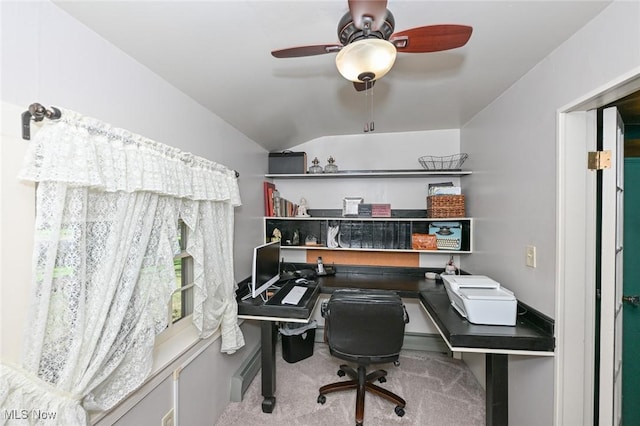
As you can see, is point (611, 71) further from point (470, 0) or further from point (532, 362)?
point (532, 362)

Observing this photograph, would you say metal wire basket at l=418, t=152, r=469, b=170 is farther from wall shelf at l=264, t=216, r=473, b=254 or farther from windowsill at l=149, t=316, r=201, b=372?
windowsill at l=149, t=316, r=201, b=372

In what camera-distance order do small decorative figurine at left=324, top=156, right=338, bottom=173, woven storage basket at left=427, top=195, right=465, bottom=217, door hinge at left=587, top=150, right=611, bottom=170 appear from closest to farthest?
door hinge at left=587, top=150, right=611, bottom=170, woven storage basket at left=427, top=195, right=465, bottom=217, small decorative figurine at left=324, top=156, right=338, bottom=173

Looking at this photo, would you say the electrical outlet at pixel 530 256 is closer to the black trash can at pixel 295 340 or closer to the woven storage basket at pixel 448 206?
the woven storage basket at pixel 448 206

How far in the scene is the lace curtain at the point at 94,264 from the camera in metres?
0.83

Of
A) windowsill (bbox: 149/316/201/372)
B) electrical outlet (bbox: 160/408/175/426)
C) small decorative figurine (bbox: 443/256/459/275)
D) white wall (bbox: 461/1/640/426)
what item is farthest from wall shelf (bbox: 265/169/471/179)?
electrical outlet (bbox: 160/408/175/426)

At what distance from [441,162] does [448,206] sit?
550 millimetres

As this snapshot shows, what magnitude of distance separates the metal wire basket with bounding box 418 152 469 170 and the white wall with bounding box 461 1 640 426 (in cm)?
53

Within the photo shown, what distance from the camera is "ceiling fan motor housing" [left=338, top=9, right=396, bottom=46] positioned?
3.32 ft

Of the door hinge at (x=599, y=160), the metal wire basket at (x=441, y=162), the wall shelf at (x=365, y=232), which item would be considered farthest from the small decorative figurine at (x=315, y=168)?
the door hinge at (x=599, y=160)

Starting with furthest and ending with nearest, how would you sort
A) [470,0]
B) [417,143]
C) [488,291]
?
1. [417,143]
2. [488,291]
3. [470,0]

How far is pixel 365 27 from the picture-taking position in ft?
3.04

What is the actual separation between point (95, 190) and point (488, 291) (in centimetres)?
220

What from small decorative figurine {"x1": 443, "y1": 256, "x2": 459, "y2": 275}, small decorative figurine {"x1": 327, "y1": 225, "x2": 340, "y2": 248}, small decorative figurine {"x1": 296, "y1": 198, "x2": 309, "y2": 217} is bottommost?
small decorative figurine {"x1": 443, "y1": 256, "x2": 459, "y2": 275}

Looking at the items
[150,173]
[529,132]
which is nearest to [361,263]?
[529,132]
